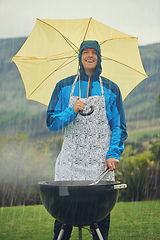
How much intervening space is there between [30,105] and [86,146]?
36.0ft

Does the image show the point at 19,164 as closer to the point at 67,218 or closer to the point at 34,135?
the point at 67,218

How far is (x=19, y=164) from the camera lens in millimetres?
6270

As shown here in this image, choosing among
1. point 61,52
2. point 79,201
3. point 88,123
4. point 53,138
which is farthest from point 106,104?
point 53,138

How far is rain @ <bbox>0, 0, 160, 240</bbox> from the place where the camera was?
444 centimetres

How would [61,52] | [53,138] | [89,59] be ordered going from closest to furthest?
[89,59]
[61,52]
[53,138]

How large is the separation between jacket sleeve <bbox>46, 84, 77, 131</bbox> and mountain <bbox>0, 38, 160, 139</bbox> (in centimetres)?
911

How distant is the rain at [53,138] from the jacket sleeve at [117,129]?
1624mm

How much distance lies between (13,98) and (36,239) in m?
10.2

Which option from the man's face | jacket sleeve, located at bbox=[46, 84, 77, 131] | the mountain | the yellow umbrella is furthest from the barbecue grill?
the mountain

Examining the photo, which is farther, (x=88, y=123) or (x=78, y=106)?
(x=88, y=123)

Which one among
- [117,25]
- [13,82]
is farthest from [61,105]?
[117,25]

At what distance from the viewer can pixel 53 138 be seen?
7.32 metres

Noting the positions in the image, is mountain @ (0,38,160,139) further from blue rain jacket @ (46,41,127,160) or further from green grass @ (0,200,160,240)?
blue rain jacket @ (46,41,127,160)

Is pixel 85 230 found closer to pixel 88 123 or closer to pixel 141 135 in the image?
pixel 88 123
